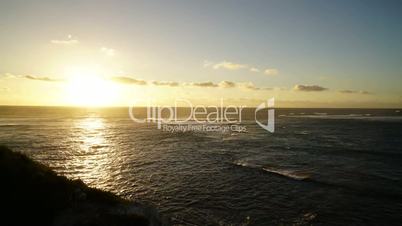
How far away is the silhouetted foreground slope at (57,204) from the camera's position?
488 inches

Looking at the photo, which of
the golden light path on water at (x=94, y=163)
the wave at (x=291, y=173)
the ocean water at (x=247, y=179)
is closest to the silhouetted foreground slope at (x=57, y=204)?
the ocean water at (x=247, y=179)

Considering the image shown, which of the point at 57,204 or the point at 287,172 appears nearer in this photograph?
the point at 57,204

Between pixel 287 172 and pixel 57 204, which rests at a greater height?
pixel 57 204

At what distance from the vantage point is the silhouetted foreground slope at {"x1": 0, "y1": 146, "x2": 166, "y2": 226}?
12.4 m

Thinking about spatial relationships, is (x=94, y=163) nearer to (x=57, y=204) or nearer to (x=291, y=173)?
(x=291, y=173)

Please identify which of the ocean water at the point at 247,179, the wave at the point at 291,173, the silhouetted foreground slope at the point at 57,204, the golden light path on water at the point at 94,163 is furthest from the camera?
the wave at the point at 291,173

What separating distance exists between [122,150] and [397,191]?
34.4m

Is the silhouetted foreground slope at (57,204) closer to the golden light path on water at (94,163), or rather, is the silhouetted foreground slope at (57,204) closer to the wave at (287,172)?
the golden light path on water at (94,163)

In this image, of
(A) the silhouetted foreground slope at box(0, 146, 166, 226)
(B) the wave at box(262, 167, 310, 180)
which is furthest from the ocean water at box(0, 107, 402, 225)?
(A) the silhouetted foreground slope at box(0, 146, 166, 226)

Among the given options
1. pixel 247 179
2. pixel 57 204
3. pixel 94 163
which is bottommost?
pixel 247 179

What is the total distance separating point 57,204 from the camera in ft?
43.4

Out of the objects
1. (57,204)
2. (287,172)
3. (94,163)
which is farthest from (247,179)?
(57,204)

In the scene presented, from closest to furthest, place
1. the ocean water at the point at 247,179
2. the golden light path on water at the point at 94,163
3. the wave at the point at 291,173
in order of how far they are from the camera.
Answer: the ocean water at the point at 247,179 → the golden light path on water at the point at 94,163 → the wave at the point at 291,173

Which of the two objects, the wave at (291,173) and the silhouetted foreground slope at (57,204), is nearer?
the silhouetted foreground slope at (57,204)
